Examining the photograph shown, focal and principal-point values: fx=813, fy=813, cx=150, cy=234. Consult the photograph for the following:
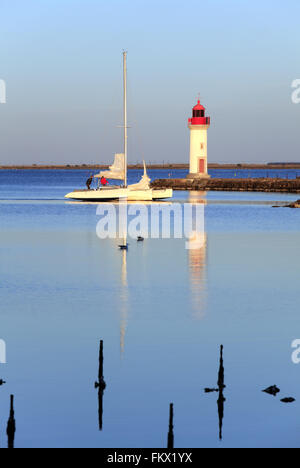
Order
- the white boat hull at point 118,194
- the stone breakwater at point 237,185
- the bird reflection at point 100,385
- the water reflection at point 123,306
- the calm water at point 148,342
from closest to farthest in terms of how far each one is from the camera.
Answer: the calm water at point 148,342 < the bird reflection at point 100,385 < the water reflection at point 123,306 < the white boat hull at point 118,194 < the stone breakwater at point 237,185

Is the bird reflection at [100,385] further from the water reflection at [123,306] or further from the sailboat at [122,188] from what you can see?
the sailboat at [122,188]

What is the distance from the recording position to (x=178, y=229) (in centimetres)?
4800

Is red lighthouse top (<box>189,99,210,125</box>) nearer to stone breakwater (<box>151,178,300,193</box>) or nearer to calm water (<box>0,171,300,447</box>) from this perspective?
stone breakwater (<box>151,178,300,193</box>)

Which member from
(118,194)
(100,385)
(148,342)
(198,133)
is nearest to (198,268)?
(148,342)

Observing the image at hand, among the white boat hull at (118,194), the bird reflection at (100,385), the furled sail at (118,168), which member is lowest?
the bird reflection at (100,385)

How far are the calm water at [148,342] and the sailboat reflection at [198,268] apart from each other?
0.06 meters

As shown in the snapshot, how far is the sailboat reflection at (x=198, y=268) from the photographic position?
22.3 m

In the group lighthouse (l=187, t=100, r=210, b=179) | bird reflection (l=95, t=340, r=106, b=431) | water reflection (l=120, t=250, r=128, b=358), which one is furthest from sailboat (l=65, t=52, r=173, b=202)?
bird reflection (l=95, t=340, r=106, b=431)

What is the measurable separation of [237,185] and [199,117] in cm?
1725

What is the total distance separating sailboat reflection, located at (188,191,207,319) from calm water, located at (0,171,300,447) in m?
0.06

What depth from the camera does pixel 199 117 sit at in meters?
87.9

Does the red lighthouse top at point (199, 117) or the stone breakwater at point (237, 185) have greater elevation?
the red lighthouse top at point (199, 117)

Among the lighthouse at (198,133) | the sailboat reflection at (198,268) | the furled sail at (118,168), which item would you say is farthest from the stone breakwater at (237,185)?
the sailboat reflection at (198,268)
